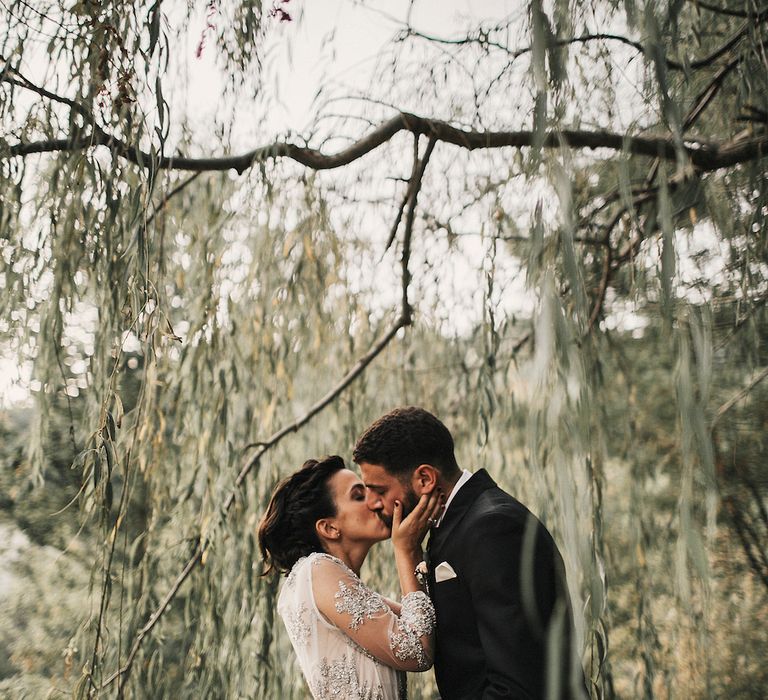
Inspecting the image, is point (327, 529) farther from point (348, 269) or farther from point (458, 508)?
point (348, 269)

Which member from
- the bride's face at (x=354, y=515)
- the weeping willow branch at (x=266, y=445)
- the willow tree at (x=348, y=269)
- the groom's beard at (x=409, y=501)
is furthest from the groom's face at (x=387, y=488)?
the weeping willow branch at (x=266, y=445)

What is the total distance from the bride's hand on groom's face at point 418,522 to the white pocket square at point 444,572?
94 mm

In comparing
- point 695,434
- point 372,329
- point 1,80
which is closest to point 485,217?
point 372,329

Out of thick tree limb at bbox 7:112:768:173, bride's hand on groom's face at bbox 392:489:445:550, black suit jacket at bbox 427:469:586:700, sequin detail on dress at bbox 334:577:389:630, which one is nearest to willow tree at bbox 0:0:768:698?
thick tree limb at bbox 7:112:768:173

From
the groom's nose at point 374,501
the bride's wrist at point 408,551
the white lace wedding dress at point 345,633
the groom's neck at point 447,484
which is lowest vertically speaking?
the white lace wedding dress at point 345,633

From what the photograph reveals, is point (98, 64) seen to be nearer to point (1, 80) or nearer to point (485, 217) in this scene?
point (1, 80)

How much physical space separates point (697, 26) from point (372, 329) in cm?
126

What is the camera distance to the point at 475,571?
48.3 inches

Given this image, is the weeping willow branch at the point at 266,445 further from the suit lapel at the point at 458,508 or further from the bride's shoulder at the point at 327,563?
the suit lapel at the point at 458,508

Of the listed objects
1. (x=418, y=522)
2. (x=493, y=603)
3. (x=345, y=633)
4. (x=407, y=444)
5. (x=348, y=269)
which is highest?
(x=348, y=269)

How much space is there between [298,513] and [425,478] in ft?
1.30

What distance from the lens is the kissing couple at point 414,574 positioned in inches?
→ 45.3

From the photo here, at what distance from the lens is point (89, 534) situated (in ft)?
21.7

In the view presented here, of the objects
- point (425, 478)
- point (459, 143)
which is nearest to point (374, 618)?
point (425, 478)
